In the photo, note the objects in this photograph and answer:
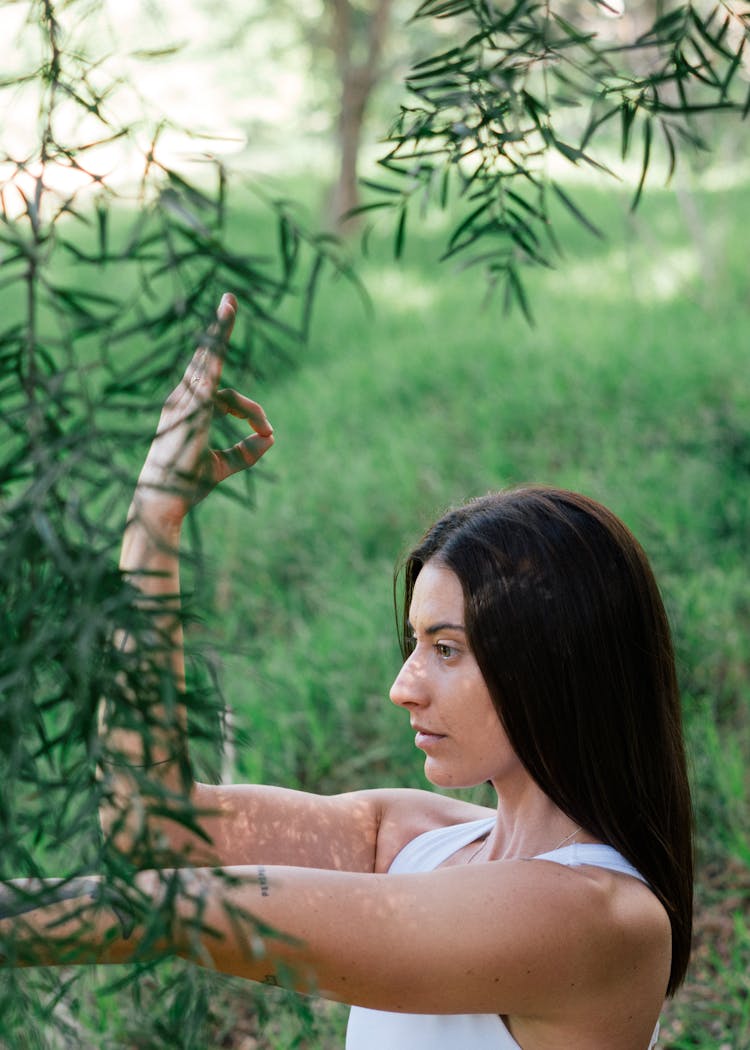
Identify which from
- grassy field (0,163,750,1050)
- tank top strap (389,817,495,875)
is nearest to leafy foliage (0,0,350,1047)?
grassy field (0,163,750,1050)

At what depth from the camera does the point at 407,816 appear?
173 cm

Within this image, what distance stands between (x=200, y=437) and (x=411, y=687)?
0.60 m

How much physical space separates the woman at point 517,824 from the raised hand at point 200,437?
1cm

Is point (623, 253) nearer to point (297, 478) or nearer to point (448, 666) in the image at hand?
point (297, 478)

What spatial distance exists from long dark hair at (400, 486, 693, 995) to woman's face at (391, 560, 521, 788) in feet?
0.05

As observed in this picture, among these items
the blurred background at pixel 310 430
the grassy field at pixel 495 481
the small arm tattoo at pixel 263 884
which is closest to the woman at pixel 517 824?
the small arm tattoo at pixel 263 884

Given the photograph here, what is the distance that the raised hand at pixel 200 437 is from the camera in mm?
873

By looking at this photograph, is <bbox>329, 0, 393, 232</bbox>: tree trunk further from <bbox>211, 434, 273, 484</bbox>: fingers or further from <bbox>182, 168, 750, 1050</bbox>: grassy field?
<bbox>211, 434, 273, 484</bbox>: fingers

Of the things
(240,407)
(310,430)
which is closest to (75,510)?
(240,407)

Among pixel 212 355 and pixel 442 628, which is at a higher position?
pixel 212 355

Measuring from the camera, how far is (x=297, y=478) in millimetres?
5539

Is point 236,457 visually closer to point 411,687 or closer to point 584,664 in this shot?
point 411,687

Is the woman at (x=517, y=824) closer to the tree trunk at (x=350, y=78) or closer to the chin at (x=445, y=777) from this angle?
the chin at (x=445, y=777)

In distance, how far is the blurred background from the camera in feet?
2.60
